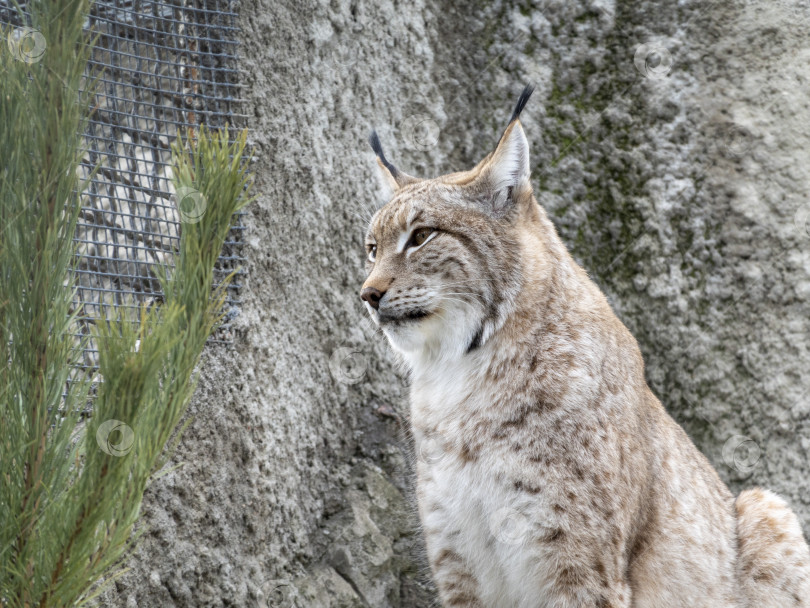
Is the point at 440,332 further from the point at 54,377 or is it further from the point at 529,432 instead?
the point at 54,377

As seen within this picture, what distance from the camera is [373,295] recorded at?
283 cm

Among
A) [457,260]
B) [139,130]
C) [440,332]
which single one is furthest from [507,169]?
[139,130]

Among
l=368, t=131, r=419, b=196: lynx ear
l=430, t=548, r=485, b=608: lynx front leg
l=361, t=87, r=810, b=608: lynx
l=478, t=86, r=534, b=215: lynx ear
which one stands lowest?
l=430, t=548, r=485, b=608: lynx front leg

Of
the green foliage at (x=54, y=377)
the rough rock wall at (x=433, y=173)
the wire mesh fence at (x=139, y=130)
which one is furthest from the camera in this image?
the rough rock wall at (x=433, y=173)

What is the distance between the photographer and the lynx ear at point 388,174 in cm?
341

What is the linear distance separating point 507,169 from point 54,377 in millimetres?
1856

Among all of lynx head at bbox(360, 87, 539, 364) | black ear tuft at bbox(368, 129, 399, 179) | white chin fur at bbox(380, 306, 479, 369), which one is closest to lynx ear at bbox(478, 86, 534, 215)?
lynx head at bbox(360, 87, 539, 364)

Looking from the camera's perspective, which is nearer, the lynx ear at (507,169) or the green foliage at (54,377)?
the green foliage at (54,377)

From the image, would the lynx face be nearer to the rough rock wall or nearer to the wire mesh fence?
the wire mesh fence

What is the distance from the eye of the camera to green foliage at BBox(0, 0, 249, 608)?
1.49 metres

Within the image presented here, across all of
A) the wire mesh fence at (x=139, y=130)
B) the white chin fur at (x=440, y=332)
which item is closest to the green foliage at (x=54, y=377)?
the wire mesh fence at (x=139, y=130)

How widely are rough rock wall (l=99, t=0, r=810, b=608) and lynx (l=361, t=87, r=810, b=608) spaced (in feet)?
2.09

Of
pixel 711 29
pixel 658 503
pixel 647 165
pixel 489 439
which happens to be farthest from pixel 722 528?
pixel 711 29

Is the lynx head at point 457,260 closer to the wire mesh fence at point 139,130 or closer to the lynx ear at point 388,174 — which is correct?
the lynx ear at point 388,174
